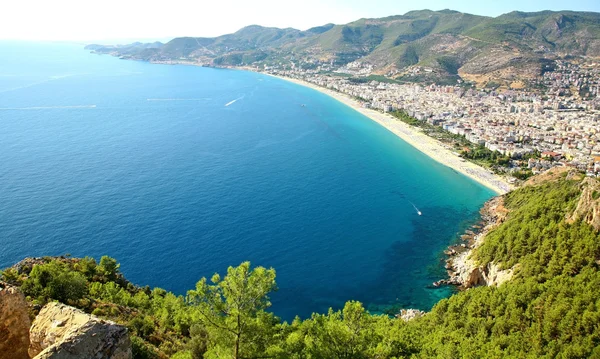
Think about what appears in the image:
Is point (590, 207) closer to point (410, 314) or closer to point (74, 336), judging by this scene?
point (410, 314)

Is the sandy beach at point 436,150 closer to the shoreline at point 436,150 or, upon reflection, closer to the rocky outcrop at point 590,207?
the shoreline at point 436,150

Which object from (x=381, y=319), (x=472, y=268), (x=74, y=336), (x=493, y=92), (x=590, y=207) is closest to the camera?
(x=74, y=336)

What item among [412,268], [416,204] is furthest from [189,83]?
[412,268]

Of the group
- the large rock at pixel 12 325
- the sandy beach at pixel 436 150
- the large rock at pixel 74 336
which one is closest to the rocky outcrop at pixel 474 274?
the sandy beach at pixel 436 150

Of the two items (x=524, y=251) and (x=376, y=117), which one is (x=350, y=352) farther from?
(x=376, y=117)

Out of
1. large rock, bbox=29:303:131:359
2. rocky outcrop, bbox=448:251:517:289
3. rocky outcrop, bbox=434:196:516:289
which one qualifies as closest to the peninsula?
rocky outcrop, bbox=434:196:516:289

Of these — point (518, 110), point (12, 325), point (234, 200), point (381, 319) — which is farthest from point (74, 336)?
point (518, 110)
